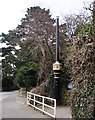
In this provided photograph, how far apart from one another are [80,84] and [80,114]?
95 cm

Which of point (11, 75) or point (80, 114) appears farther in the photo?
point (11, 75)

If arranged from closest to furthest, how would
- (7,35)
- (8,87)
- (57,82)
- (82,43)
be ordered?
(82,43) → (57,82) → (8,87) → (7,35)

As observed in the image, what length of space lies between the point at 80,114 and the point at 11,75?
41.3 m

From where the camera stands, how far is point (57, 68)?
18.9 meters

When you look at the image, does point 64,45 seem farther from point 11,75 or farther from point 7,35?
point 7,35

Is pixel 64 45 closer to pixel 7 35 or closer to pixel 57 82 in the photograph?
pixel 57 82

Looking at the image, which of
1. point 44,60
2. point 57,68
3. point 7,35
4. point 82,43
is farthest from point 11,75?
point 82,43

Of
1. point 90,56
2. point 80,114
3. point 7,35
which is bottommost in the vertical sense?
point 80,114

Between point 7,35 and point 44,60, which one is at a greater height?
point 7,35

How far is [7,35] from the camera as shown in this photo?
5600cm

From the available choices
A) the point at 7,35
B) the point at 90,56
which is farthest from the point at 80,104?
the point at 7,35

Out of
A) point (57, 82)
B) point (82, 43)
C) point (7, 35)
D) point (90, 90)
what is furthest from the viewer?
point (7, 35)

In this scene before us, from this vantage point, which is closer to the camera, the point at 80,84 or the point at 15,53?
the point at 80,84

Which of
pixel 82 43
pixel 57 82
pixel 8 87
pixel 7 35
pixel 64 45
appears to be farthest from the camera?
pixel 7 35
